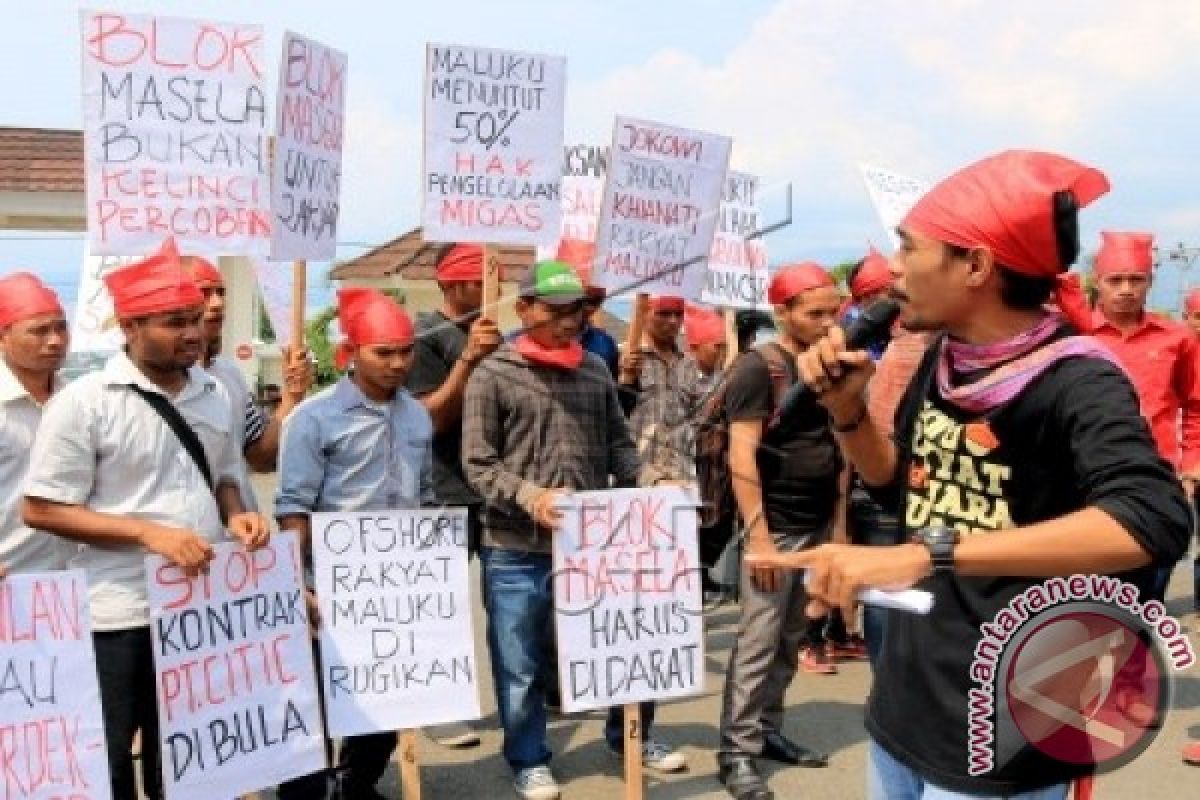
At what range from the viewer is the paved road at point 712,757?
187 inches

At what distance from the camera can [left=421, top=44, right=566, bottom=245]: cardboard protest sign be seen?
4.79 meters

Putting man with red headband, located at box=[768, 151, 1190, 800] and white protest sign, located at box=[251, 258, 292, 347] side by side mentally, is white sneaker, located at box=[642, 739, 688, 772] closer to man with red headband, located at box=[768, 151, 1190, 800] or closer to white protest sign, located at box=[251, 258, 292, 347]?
white protest sign, located at box=[251, 258, 292, 347]

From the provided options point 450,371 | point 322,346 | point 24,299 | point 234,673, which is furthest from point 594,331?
point 322,346

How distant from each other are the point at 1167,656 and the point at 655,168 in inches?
146

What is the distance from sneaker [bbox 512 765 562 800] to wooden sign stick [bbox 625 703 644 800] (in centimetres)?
38

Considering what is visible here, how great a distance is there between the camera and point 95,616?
3328 mm

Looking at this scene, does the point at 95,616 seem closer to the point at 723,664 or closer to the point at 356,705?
the point at 356,705

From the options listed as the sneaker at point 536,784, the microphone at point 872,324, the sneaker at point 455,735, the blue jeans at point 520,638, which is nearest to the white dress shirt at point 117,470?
the blue jeans at point 520,638

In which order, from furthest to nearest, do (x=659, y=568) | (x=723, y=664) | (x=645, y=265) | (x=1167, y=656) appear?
(x=723, y=664)
(x=645, y=265)
(x=659, y=568)
(x=1167, y=656)

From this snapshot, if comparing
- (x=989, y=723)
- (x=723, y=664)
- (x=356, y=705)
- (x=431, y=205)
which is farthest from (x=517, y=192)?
(x=989, y=723)

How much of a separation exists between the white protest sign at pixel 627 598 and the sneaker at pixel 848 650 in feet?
7.43

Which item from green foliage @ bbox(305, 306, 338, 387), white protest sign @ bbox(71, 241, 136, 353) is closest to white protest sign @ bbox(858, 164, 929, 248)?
white protest sign @ bbox(71, 241, 136, 353)

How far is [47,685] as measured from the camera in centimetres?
324

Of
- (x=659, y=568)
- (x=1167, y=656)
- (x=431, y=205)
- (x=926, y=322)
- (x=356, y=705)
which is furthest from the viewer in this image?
(x=431, y=205)
